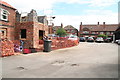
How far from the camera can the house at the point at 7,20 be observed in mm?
14688

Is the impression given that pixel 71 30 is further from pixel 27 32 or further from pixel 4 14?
pixel 4 14

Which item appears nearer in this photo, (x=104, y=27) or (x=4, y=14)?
(x=4, y=14)

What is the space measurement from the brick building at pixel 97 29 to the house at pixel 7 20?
4794 centimetres

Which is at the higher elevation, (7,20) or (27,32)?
(7,20)

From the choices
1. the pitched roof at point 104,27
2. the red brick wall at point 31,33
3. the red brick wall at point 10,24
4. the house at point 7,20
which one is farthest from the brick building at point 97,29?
the house at point 7,20

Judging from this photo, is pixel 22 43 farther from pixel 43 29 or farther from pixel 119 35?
pixel 119 35

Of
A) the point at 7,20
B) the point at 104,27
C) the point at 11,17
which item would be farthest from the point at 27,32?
the point at 104,27

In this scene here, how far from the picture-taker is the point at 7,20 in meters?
15.5

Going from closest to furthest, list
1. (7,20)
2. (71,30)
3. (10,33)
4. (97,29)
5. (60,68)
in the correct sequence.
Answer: (60,68)
(7,20)
(10,33)
(97,29)
(71,30)

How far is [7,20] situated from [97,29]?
168 feet

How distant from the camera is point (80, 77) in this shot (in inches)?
207

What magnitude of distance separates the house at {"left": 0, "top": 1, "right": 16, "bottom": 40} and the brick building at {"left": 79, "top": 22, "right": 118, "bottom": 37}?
47.9 metres

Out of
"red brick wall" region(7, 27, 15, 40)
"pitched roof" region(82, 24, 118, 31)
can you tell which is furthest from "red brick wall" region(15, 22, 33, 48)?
"pitched roof" region(82, 24, 118, 31)

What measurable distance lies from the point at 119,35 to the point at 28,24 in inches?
1049
